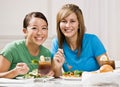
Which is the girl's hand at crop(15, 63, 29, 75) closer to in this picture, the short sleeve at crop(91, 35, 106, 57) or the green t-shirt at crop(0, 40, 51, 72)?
the green t-shirt at crop(0, 40, 51, 72)

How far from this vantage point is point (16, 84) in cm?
151

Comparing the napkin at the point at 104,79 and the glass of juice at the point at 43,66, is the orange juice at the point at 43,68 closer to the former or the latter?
the glass of juice at the point at 43,66

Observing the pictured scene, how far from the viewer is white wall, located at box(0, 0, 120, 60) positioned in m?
3.37

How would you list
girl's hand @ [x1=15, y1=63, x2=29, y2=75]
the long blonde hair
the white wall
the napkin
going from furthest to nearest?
the white wall < the long blonde hair < girl's hand @ [x1=15, y1=63, x2=29, y2=75] < the napkin

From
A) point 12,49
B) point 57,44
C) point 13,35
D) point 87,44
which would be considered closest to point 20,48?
point 12,49

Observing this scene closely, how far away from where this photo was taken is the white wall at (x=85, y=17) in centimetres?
337

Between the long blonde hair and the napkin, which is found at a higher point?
the long blonde hair

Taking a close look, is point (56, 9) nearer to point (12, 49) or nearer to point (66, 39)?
point (66, 39)

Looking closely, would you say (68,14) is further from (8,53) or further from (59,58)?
(8,53)

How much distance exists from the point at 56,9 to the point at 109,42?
73 centimetres

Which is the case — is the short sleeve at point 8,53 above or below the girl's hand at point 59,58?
above

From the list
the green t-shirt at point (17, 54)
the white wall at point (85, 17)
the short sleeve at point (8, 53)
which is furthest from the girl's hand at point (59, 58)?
the white wall at point (85, 17)

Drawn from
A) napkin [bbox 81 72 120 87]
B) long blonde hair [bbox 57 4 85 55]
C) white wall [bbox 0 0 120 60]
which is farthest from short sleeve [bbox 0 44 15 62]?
white wall [bbox 0 0 120 60]

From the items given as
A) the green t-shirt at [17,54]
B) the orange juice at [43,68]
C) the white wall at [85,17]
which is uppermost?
the white wall at [85,17]
